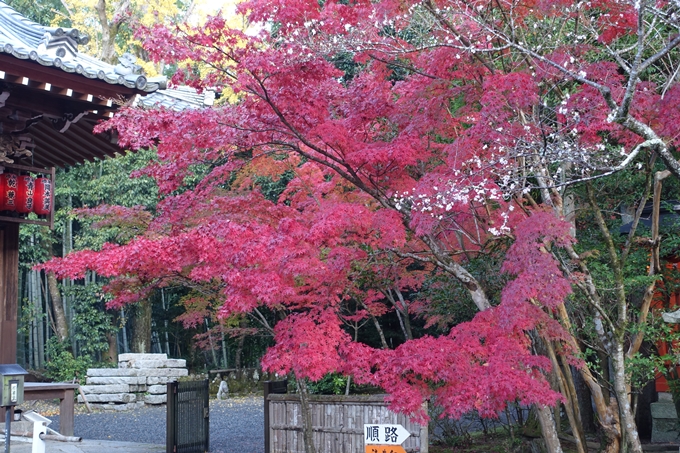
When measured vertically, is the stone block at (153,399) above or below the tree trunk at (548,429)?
below

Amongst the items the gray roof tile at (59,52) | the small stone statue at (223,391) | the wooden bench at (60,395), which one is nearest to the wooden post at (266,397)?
the wooden bench at (60,395)

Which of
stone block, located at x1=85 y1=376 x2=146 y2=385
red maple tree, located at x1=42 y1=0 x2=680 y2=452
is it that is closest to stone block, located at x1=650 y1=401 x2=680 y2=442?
red maple tree, located at x1=42 y1=0 x2=680 y2=452

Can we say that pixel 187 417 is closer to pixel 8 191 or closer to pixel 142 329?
pixel 8 191

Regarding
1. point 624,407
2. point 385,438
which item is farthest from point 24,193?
point 624,407

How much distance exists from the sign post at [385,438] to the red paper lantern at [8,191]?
12.5 feet

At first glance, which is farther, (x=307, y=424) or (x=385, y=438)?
(x=307, y=424)

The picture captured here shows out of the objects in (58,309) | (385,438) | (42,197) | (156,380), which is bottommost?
(156,380)

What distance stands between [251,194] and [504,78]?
10.6ft

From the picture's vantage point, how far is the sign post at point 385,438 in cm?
530

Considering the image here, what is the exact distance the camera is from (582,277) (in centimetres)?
616

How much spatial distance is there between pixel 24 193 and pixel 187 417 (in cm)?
406

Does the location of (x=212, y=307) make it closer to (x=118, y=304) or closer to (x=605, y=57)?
(x=118, y=304)

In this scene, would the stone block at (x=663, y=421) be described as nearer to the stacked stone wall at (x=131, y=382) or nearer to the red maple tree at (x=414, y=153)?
the red maple tree at (x=414, y=153)

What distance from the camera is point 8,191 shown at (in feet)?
19.9
